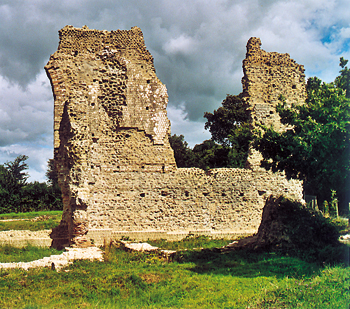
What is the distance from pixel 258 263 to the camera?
342 inches

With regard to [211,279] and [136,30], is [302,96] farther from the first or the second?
[211,279]

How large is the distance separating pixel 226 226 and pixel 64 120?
318 inches

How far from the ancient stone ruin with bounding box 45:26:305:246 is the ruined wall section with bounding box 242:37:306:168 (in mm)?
2707

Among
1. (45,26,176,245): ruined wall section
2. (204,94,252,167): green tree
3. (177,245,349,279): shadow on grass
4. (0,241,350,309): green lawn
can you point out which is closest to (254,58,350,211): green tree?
(177,245,349,279): shadow on grass

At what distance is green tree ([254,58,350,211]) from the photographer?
331 inches

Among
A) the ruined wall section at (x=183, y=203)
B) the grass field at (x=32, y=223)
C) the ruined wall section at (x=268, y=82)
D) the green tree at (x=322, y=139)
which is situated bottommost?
the grass field at (x=32, y=223)

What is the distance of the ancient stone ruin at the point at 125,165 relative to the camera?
1337cm

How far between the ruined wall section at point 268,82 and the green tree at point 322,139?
5365mm

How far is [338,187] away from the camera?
31.4 feet

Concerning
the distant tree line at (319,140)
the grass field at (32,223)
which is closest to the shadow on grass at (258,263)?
the distant tree line at (319,140)

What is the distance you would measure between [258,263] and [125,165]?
23.1 feet

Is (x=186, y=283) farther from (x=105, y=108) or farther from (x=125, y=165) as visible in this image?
(x=105, y=108)

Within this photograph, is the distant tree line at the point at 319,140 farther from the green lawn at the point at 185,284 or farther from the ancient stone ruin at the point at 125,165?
the ancient stone ruin at the point at 125,165

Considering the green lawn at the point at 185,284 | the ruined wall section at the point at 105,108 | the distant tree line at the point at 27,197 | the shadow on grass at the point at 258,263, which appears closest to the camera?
the green lawn at the point at 185,284
